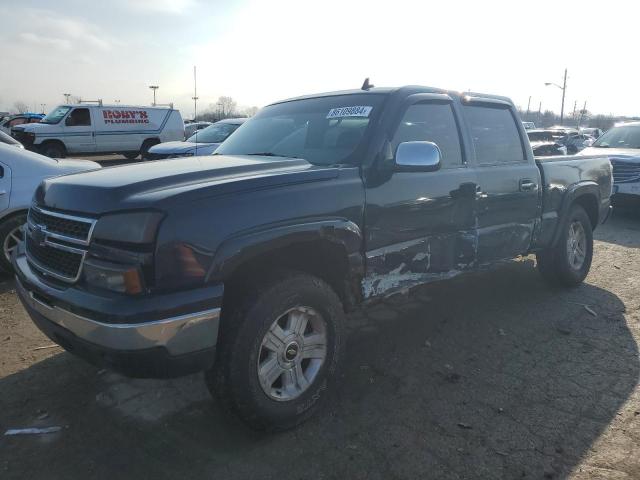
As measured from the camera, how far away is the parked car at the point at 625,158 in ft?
30.7

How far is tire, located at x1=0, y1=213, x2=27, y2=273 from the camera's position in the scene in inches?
214

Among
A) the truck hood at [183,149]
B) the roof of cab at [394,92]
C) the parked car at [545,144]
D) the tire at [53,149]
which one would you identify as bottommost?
the tire at [53,149]

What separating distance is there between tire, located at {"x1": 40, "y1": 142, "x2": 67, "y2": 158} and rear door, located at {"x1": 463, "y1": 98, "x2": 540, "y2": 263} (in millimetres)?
17070

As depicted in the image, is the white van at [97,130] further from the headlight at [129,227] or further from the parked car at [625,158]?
the headlight at [129,227]

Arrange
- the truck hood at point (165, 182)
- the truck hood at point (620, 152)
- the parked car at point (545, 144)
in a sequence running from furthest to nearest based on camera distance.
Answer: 1. the truck hood at point (620, 152)
2. the parked car at point (545, 144)
3. the truck hood at point (165, 182)

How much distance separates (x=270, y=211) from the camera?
271 cm

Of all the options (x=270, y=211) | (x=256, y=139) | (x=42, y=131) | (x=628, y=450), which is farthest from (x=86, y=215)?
(x=42, y=131)

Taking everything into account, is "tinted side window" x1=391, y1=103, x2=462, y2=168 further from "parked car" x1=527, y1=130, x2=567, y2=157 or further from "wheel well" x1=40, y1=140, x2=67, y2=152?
"wheel well" x1=40, y1=140, x2=67, y2=152

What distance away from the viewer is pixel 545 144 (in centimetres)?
788

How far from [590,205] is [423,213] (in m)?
3.17

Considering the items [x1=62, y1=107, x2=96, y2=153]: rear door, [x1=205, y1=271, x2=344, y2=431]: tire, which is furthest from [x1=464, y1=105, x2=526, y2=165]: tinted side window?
[x1=62, y1=107, x2=96, y2=153]: rear door

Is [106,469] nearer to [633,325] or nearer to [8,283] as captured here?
[8,283]

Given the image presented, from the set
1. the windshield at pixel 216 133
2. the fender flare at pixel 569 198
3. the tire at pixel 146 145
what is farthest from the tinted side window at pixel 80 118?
the fender flare at pixel 569 198

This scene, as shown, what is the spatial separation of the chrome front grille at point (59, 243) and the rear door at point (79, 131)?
1727cm
